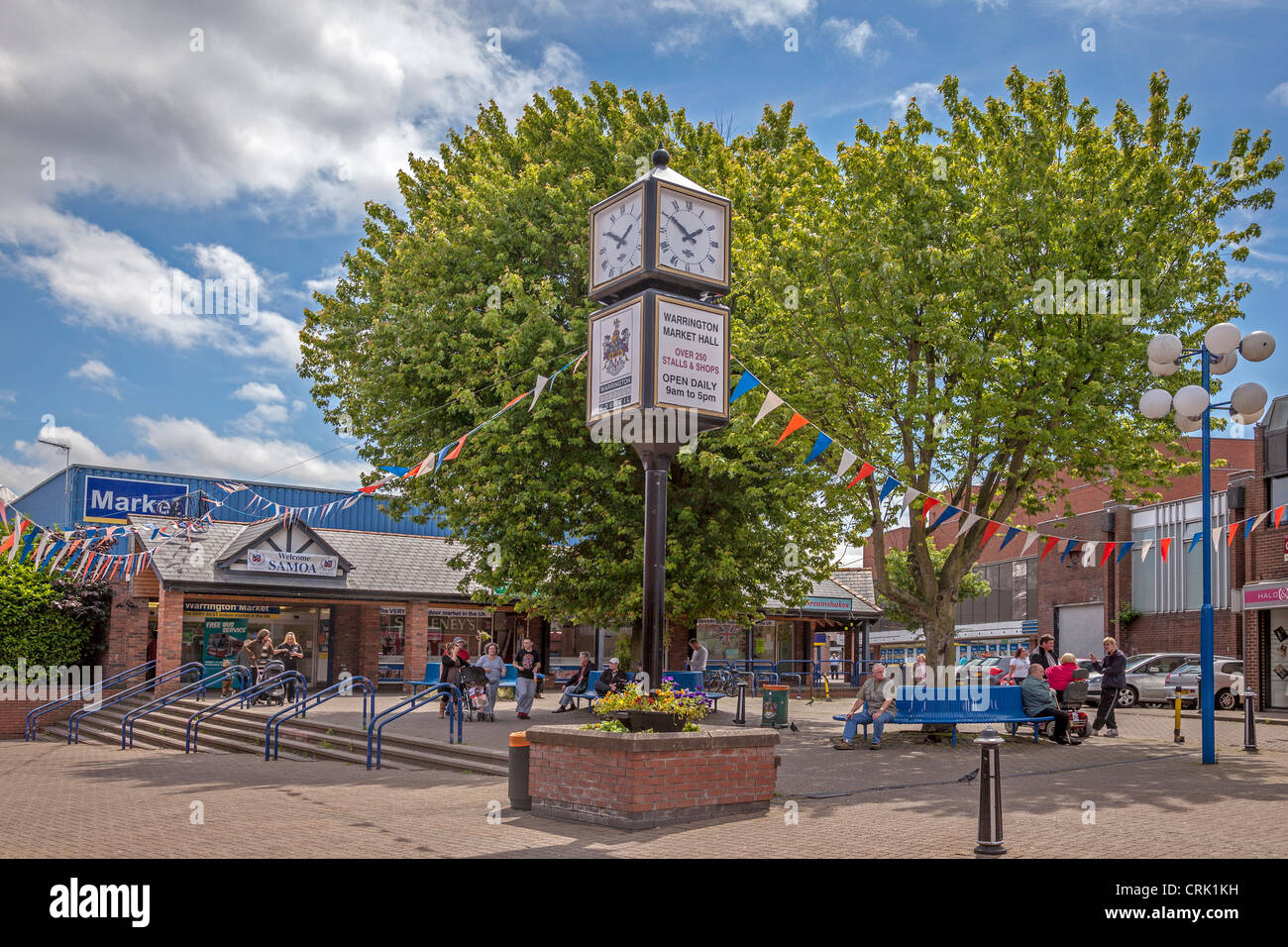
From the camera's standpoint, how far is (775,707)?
18953 mm

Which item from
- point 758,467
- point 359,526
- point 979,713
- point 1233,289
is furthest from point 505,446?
point 359,526

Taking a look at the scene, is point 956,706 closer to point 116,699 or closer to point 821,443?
point 821,443

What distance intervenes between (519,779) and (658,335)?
4671mm

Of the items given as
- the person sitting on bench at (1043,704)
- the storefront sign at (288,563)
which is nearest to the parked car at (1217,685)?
the person sitting on bench at (1043,704)

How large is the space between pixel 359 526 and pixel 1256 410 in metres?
32.5

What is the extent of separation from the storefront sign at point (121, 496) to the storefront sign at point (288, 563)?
15847mm

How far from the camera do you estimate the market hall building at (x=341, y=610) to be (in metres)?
27.1

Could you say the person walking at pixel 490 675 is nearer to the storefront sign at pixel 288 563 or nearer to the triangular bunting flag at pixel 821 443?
the triangular bunting flag at pixel 821 443

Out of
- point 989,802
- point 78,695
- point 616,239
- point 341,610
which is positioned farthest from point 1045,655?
point 78,695

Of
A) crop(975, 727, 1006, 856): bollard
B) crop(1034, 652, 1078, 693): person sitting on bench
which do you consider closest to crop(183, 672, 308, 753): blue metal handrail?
crop(1034, 652, 1078, 693): person sitting on bench

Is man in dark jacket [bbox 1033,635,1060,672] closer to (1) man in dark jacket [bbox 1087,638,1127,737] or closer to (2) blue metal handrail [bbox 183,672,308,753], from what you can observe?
(1) man in dark jacket [bbox 1087,638,1127,737]

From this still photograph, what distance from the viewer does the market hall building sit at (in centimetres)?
2706

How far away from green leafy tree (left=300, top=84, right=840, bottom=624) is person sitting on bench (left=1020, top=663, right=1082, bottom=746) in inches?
181
